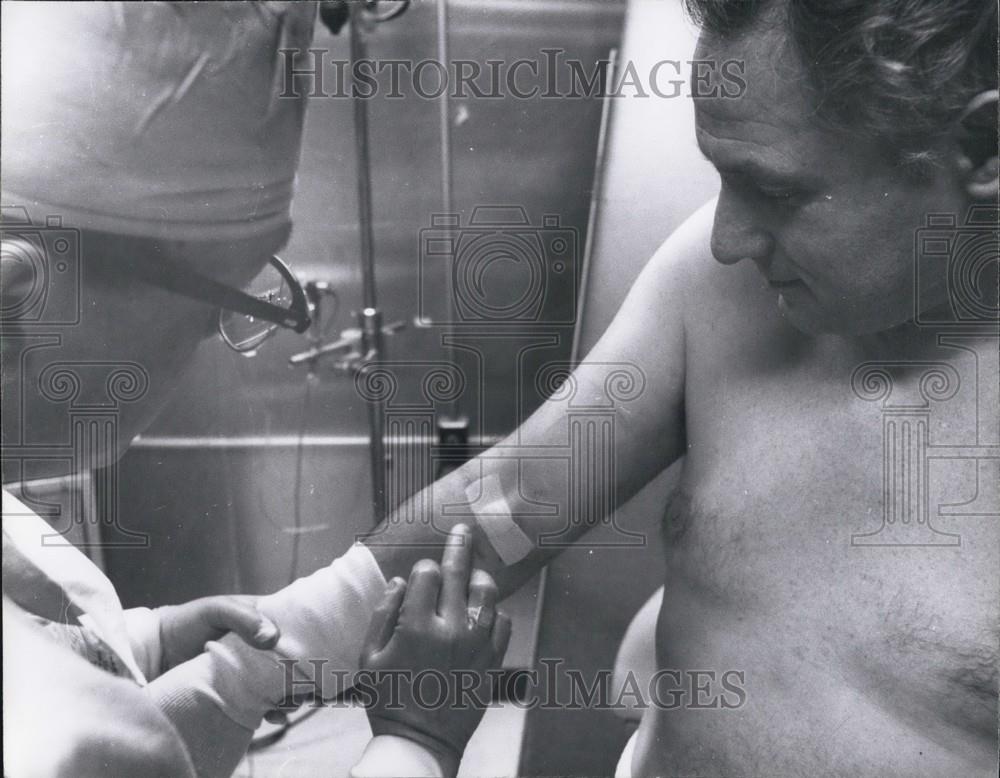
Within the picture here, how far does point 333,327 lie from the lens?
953 millimetres

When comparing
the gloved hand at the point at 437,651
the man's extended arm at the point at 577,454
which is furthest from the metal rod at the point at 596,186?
the gloved hand at the point at 437,651

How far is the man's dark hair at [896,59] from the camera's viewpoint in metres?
0.80

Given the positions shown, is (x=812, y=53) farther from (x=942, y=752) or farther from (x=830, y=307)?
(x=942, y=752)

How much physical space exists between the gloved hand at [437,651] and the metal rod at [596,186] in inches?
10.9

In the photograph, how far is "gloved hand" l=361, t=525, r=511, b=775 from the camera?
919 mm

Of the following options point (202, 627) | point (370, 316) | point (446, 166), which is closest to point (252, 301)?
point (370, 316)

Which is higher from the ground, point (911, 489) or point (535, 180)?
point (535, 180)

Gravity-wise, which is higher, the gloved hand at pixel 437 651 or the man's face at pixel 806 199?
the man's face at pixel 806 199

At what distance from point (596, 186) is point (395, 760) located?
25.3 inches

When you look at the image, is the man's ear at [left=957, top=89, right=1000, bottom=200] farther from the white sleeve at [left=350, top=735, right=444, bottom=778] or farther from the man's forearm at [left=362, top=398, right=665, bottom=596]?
the white sleeve at [left=350, top=735, right=444, bottom=778]

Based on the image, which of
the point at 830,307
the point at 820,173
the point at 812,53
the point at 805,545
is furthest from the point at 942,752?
the point at 812,53

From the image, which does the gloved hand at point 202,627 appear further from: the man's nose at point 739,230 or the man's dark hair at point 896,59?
the man's dark hair at point 896,59

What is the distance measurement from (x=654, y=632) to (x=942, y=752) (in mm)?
301

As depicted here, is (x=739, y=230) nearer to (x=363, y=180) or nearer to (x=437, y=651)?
(x=363, y=180)
